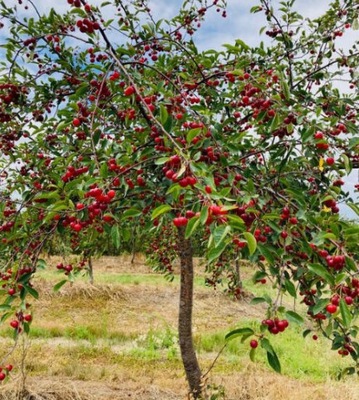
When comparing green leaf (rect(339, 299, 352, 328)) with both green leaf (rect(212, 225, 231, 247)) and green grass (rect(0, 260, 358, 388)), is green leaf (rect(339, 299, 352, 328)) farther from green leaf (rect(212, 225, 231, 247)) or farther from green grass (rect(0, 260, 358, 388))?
green grass (rect(0, 260, 358, 388))

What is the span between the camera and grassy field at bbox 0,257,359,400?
4.25 m

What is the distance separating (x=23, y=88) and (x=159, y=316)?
24.0 feet

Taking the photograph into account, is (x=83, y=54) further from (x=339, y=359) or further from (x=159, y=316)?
(x=159, y=316)

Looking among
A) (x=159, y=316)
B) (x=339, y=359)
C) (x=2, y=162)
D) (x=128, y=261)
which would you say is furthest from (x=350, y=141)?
(x=128, y=261)

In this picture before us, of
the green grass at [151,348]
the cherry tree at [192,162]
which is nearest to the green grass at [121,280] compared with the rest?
the green grass at [151,348]

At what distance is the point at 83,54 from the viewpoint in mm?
3029

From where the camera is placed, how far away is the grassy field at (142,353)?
425cm

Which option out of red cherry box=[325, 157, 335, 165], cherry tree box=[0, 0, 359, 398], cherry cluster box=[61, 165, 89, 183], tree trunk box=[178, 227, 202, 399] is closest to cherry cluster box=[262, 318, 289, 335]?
cherry tree box=[0, 0, 359, 398]

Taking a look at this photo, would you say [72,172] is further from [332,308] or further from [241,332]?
[332,308]

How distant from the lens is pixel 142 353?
21.1 ft

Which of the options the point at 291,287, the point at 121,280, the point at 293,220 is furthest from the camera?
the point at 121,280

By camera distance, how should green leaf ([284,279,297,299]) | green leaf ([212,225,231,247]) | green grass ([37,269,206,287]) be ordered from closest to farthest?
green leaf ([212,225,231,247]) < green leaf ([284,279,297,299]) < green grass ([37,269,206,287])

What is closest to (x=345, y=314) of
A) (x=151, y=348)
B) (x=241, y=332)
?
(x=241, y=332)

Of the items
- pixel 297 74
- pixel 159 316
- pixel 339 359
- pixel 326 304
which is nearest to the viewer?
pixel 326 304
